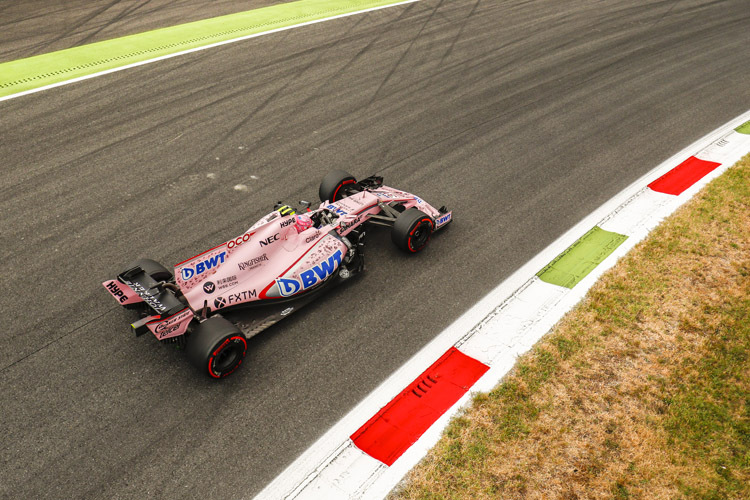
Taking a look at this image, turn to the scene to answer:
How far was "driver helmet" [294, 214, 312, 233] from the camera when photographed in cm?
637

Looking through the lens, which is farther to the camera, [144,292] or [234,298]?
[234,298]

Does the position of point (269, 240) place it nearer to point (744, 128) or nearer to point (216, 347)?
point (216, 347)

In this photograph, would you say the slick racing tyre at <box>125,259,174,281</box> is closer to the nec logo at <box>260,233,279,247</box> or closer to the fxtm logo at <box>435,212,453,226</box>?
the nec logo at <box>260,233,279,247</box>

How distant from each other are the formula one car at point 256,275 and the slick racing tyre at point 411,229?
0.01 m

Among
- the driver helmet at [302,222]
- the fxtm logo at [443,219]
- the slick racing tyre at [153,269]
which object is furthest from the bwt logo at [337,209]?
the slick racing tyre at [153,269]

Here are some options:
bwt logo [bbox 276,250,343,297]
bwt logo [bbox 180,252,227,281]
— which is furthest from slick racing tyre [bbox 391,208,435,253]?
bwt logo [bbox 180,252,227,281]

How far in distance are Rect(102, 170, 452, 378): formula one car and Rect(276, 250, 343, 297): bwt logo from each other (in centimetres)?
1

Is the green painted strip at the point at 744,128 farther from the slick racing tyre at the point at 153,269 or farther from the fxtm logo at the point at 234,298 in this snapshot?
the slick racing tyre at the point at 153,269

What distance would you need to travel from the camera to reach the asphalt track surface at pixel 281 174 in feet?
16.4

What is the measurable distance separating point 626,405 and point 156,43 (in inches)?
567

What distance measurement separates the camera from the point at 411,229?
22.1ft

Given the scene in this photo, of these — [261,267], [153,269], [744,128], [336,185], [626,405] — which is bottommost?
[626,405]

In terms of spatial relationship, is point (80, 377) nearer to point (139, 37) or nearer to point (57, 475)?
point (57, 475)

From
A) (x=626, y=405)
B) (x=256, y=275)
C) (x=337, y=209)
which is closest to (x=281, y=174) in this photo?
(x=337, y=209)
